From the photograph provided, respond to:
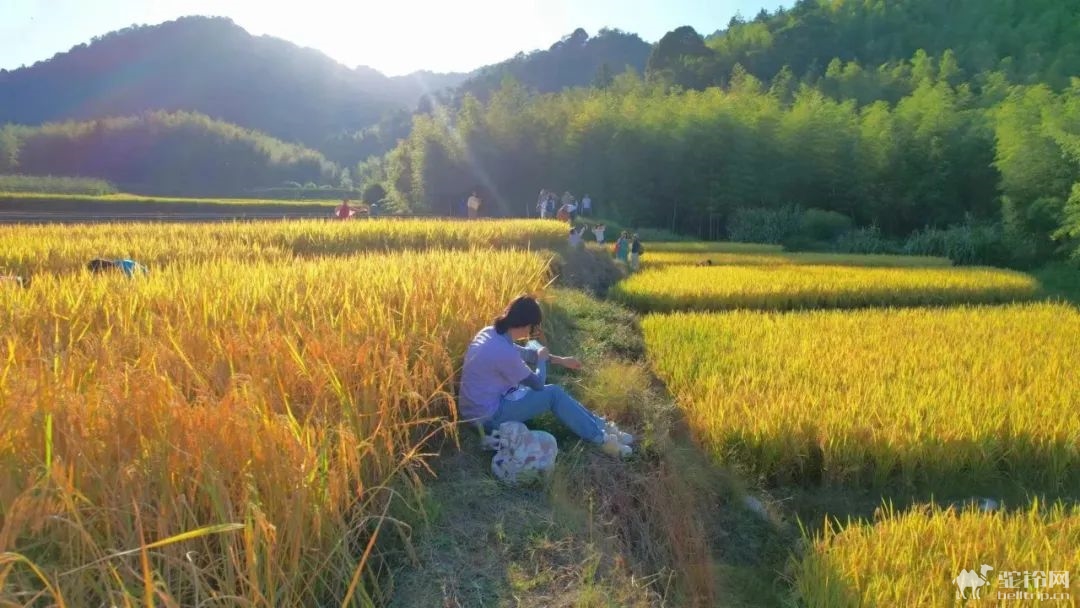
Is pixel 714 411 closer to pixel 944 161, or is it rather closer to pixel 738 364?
pixel 738 364

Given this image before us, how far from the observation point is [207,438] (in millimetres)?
1918

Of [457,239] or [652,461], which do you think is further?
[457,239]

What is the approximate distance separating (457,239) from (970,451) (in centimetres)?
863

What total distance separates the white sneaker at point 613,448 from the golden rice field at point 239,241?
4.79 metres

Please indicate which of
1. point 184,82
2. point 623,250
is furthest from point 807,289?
point 184,82

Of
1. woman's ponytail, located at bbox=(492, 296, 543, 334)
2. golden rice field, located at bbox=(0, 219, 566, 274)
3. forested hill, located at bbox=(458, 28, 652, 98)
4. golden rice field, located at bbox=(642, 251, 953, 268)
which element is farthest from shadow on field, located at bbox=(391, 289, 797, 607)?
forested hill, located at bbox=(458, 28, 652, 98)

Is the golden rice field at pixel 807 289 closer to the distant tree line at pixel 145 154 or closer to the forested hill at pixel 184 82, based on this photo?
the distant tree line at pixel 145 154

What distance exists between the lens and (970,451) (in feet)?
12.1

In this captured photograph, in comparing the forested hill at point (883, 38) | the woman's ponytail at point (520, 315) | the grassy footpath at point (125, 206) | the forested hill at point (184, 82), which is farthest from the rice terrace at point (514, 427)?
the forested hill at point (184, 82)

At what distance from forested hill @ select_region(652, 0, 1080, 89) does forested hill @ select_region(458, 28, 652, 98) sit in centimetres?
2768

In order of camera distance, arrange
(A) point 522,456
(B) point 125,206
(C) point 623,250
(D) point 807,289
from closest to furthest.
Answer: (A) point 522,456
(D) point 807,289
(C) point 623,250
(B) point 125,206

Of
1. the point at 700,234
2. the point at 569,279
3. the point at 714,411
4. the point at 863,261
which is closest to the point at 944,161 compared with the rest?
the point at 700,234

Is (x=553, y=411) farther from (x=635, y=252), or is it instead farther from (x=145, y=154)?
(x=145, y=154)

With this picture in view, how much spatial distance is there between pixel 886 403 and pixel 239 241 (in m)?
8.16
